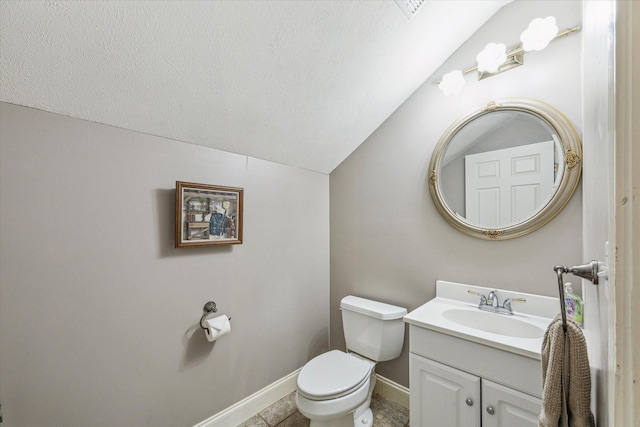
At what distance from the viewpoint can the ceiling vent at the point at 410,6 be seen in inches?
49.1

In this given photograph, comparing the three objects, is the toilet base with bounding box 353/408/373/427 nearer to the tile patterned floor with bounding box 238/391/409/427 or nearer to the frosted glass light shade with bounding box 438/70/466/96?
the tile patterned floor with bounding box 238/391/409/427

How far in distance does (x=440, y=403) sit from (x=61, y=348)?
1714 millimetres

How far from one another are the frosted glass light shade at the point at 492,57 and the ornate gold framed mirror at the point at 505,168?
198 millimetres

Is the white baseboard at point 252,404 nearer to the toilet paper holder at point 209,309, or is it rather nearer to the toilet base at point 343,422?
the toilet base at point 343,422

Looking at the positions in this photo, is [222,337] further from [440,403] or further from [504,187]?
[504,187]

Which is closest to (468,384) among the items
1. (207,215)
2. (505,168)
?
(505,168)

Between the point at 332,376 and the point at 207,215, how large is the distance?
1.15 metres

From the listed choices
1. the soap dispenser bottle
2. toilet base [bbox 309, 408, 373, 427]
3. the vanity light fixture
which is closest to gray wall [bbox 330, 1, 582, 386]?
the vanity light fixture

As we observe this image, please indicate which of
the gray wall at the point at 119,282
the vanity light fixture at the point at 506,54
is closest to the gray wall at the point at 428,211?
the vanity light fixture at the point at 506,54

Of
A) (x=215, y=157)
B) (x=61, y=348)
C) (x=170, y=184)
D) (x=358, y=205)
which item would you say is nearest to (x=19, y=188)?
(x=170, y=184)

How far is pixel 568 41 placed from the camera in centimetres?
127

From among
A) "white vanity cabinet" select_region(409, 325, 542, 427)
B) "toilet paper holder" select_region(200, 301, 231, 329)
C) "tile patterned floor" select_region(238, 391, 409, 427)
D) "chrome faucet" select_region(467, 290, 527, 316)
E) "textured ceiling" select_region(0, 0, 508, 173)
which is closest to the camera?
"textured ceiling" select_region(0, 0, 508, 173)

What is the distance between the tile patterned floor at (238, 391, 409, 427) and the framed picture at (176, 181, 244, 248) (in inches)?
45.9

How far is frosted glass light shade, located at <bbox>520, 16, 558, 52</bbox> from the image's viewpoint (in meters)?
1.22
